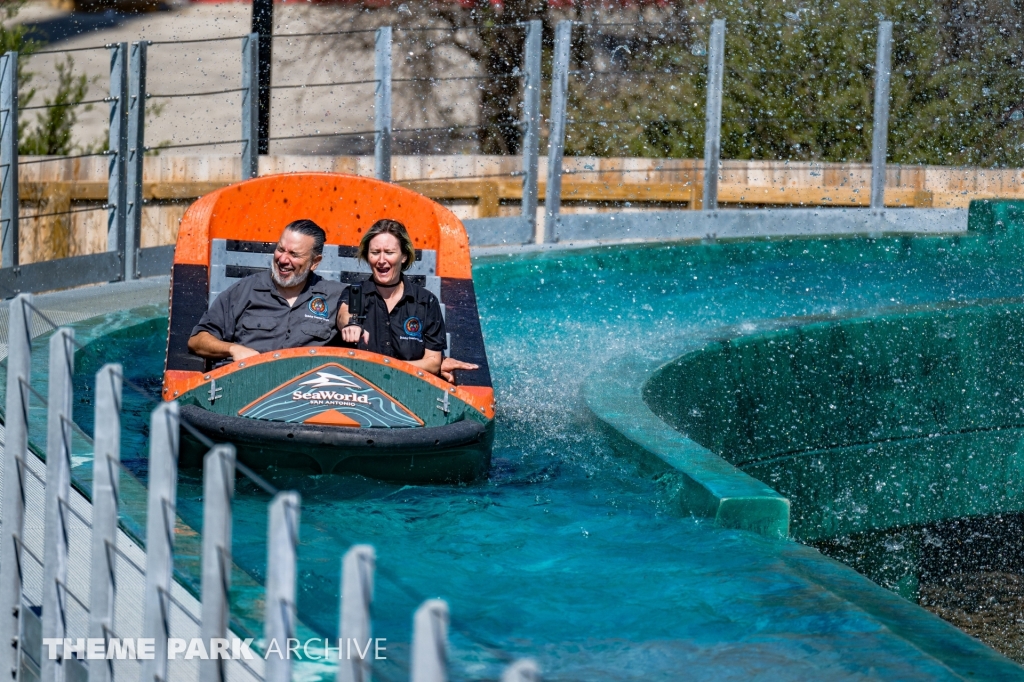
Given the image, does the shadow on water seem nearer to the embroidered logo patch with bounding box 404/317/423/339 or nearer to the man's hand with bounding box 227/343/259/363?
the embroidered logo patch with bounding box 404/317/423/339

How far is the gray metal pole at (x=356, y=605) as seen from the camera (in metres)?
1.58

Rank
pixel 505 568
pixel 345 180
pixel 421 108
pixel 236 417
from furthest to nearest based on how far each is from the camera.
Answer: pixel 421 108
pixel 345 180
pixel 236 417
pixel 505 568

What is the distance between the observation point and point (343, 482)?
4.27m

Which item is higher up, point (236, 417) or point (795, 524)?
point (236, 417)

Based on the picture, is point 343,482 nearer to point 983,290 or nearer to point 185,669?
point 185,669

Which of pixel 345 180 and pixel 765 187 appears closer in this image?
pixel 345 180

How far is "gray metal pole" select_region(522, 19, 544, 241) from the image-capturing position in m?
9.23

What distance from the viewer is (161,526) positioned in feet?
6.75

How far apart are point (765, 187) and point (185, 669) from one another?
9667 mm

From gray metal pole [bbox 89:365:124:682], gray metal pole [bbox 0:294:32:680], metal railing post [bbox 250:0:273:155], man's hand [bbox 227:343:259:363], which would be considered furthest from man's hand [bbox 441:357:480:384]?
metal railing post [bbox 250:0:273:155]

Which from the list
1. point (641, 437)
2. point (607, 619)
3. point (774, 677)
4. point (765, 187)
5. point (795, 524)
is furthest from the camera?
point (765, 187)

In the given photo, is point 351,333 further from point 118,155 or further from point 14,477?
point 118,155

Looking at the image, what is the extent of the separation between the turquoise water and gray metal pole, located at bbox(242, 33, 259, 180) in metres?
2.18

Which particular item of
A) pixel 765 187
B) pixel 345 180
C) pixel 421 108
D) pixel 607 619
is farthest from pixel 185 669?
pixel 421 108
